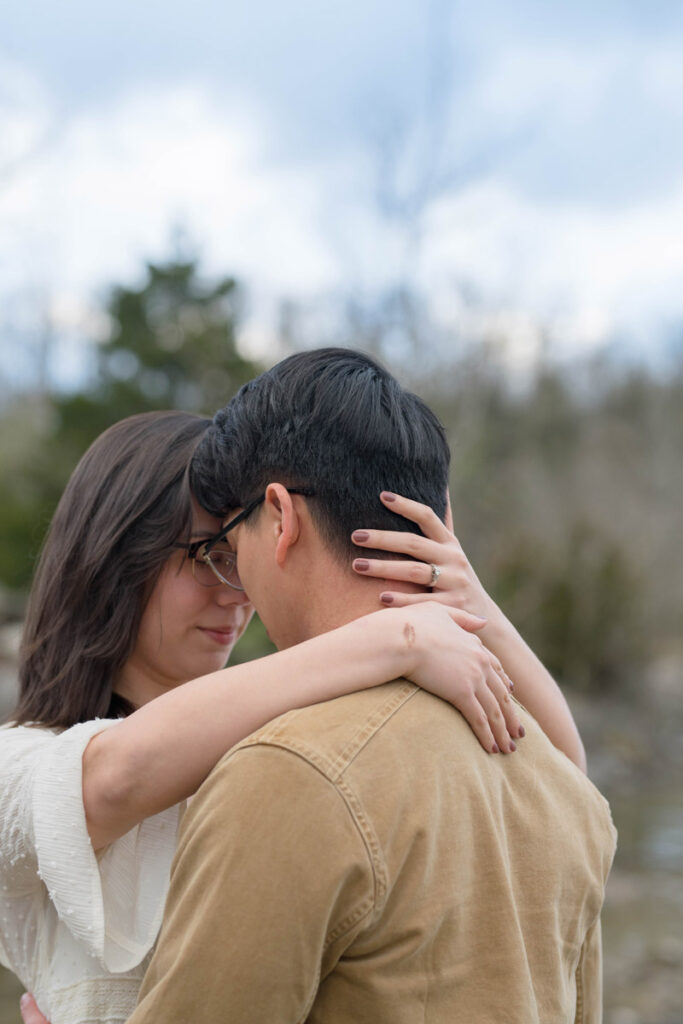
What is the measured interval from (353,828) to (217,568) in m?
0.97

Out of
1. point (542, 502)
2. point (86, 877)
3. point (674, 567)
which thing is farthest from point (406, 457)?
point (542, 502)

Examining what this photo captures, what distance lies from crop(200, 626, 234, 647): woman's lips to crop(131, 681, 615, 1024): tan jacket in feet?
2.79

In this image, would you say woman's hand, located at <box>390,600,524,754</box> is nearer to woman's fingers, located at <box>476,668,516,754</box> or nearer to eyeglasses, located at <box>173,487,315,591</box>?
woman's fingers, located at <box>476,668,516,754</box>

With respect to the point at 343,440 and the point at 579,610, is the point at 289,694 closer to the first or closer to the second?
the point at 343,440

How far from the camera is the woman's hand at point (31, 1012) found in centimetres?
184

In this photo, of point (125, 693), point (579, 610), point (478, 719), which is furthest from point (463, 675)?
point (579, 610)

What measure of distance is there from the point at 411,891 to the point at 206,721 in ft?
1.34

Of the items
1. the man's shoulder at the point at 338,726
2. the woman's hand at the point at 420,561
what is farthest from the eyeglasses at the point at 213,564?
the man's shoulder at the point at 338,726

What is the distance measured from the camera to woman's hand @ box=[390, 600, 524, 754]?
1465 millimetres

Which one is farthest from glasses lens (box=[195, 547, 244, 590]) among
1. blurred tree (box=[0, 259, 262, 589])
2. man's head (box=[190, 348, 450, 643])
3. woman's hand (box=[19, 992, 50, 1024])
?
blurred tree (box=[0, 259, 262, 589])

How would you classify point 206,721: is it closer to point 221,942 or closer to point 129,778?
point 129,778

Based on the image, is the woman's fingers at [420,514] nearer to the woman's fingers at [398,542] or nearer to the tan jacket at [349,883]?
the woman's fingers at [398,542]

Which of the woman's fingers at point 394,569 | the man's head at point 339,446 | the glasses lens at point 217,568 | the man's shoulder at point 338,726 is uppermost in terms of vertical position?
the man's head at point 339,446

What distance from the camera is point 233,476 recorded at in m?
1.76
